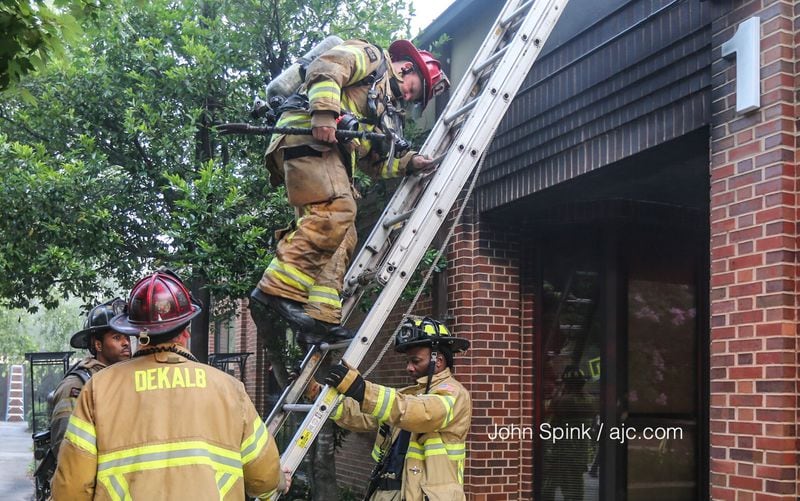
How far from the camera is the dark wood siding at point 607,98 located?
14.3 feet

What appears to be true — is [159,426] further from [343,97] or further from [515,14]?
[515,14]

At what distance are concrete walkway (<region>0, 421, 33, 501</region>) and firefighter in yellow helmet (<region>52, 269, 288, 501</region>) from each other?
34.7ft

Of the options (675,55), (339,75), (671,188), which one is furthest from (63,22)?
(671,188)

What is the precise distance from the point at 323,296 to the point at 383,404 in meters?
0.64

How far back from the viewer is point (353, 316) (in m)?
8.93

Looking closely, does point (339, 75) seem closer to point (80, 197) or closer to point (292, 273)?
point (292, 273)

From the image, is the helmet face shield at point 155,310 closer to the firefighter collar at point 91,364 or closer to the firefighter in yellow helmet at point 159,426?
the firefighter in yellow helmet at point 159,426

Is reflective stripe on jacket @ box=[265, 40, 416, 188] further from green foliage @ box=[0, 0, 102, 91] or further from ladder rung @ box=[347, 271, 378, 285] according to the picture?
green foliage @ box=[0, 0, 102, 91]

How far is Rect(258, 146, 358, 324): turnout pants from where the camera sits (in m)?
4.11

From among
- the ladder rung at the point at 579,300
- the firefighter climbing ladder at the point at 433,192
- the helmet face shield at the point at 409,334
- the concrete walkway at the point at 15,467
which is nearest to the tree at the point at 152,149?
the firefighter climbing ladder at the point at 433,192

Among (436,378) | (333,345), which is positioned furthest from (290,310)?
(436,378)

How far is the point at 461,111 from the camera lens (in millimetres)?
4547

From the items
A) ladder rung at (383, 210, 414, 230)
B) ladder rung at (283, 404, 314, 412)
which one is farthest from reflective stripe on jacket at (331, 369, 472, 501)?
ladder rung at (383, 210, 414, 230)

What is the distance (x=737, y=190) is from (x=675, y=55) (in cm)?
94
